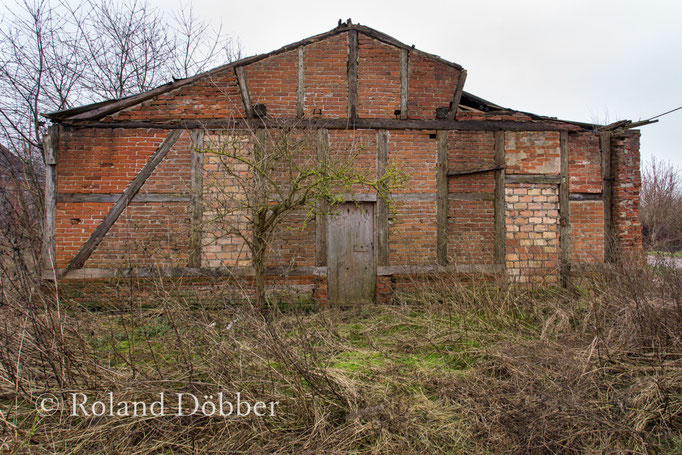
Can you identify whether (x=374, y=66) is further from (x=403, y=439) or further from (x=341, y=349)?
(x=403, y=439)

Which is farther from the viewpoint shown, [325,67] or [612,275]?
[325,67]

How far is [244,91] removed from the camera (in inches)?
249

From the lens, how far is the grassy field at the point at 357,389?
229 centimetres

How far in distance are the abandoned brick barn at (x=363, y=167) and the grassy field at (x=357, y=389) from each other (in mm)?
2837

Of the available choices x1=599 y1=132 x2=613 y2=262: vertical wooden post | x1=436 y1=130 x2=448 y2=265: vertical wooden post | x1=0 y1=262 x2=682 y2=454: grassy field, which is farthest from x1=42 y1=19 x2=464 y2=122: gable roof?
x1=0 y1=262 x2=682 y2=454: grassy field

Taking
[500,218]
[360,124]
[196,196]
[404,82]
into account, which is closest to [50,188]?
[196,196]

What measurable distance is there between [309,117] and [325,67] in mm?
970

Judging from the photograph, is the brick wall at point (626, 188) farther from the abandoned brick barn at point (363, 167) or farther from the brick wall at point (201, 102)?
the brick wall at point (201, 102)

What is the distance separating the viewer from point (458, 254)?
21.3 feet

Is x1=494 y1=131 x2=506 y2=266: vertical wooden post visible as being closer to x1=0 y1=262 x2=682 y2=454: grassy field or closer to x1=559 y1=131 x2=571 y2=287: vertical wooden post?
x1=559 y1=131 x2=571 y2=287: vertical wooden post

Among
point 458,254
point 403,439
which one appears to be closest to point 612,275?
point 458,254

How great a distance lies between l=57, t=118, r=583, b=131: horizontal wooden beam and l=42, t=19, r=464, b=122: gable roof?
0.16 metres

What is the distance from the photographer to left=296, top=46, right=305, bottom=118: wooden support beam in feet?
21.2

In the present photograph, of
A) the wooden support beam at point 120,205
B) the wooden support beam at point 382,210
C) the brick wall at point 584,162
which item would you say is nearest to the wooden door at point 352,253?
the wooden support beam at point 382,210
